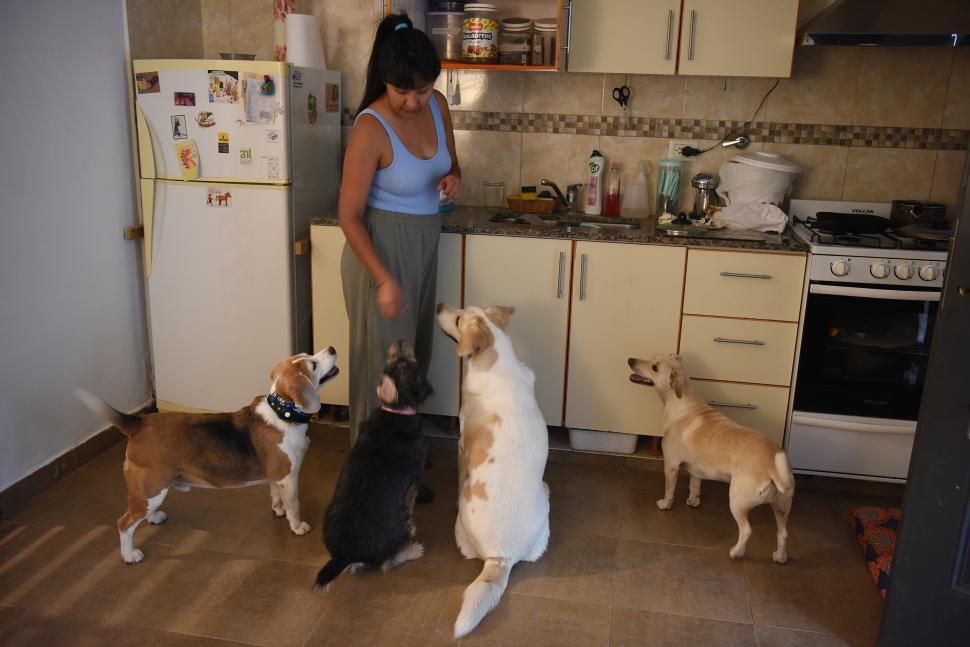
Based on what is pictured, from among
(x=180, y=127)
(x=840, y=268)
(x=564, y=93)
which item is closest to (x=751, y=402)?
(x=840, y=268)

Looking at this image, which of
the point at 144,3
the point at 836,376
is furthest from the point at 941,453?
the point at 144,3

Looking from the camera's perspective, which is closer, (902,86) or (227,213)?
(227,213)

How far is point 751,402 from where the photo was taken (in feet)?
10.5

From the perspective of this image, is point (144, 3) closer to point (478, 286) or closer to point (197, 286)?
point (197, 286)

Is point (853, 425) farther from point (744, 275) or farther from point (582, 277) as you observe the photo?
point (582, 277)

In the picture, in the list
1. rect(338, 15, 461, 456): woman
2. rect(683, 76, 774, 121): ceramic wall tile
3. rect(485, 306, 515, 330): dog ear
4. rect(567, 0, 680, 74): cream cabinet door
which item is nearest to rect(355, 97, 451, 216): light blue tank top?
rect(338, 15, 461, 456): woman

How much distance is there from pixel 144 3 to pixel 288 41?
1.88 feet

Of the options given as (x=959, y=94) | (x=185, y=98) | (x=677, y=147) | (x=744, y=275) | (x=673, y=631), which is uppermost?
(x=959, y=94)

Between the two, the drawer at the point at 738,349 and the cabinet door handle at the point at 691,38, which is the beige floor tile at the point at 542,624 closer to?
the drawer at the point at 738,349

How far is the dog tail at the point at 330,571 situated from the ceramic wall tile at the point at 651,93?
7.54 ft

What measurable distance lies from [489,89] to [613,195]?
0.72 metres

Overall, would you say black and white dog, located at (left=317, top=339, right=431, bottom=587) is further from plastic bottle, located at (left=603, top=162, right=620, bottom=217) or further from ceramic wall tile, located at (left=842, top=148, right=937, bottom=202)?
ceramic wall tile, located at (left=842, top=148, right=937, bottom=202)

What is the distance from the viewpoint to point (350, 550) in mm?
2361

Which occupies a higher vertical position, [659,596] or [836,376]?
[836,376]
